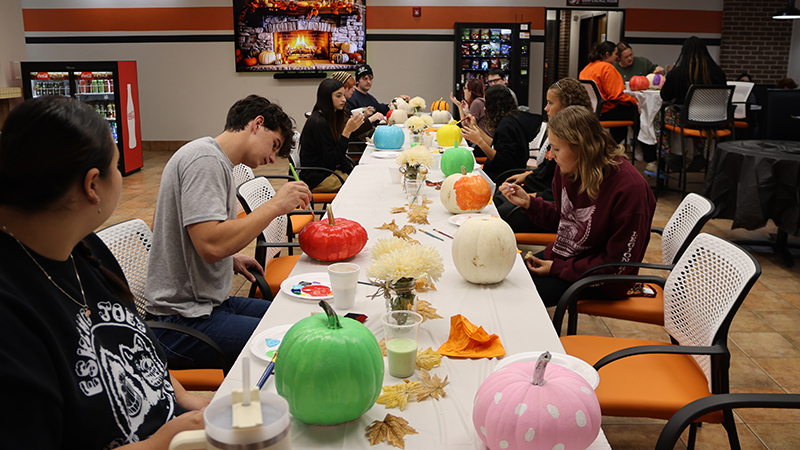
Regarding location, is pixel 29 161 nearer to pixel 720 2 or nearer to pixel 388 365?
pixel 388 365

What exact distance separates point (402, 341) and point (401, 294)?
0.60ft

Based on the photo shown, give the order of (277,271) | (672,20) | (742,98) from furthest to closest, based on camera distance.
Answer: (672,20)
(742,98)
(277,271)

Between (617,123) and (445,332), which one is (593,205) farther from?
(617,123)

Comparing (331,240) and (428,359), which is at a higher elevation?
(331,240)

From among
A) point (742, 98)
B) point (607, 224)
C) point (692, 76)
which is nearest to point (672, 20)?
point (742, 98)

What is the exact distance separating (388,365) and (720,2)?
10.9 m

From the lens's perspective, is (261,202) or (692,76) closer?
(261,202)

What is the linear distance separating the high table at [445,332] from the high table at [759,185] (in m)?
2.96

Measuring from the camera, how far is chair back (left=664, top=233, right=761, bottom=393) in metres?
1.82

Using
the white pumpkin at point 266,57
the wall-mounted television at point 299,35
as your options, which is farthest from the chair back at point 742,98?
the white pumpkin at point 266,57

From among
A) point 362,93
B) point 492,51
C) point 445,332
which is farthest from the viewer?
point 492,51

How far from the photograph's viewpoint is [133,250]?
7.42 feet

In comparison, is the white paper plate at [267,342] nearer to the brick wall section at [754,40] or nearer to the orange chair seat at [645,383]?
the orange chair seat at [645,383]

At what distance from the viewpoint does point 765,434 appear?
257 cm
